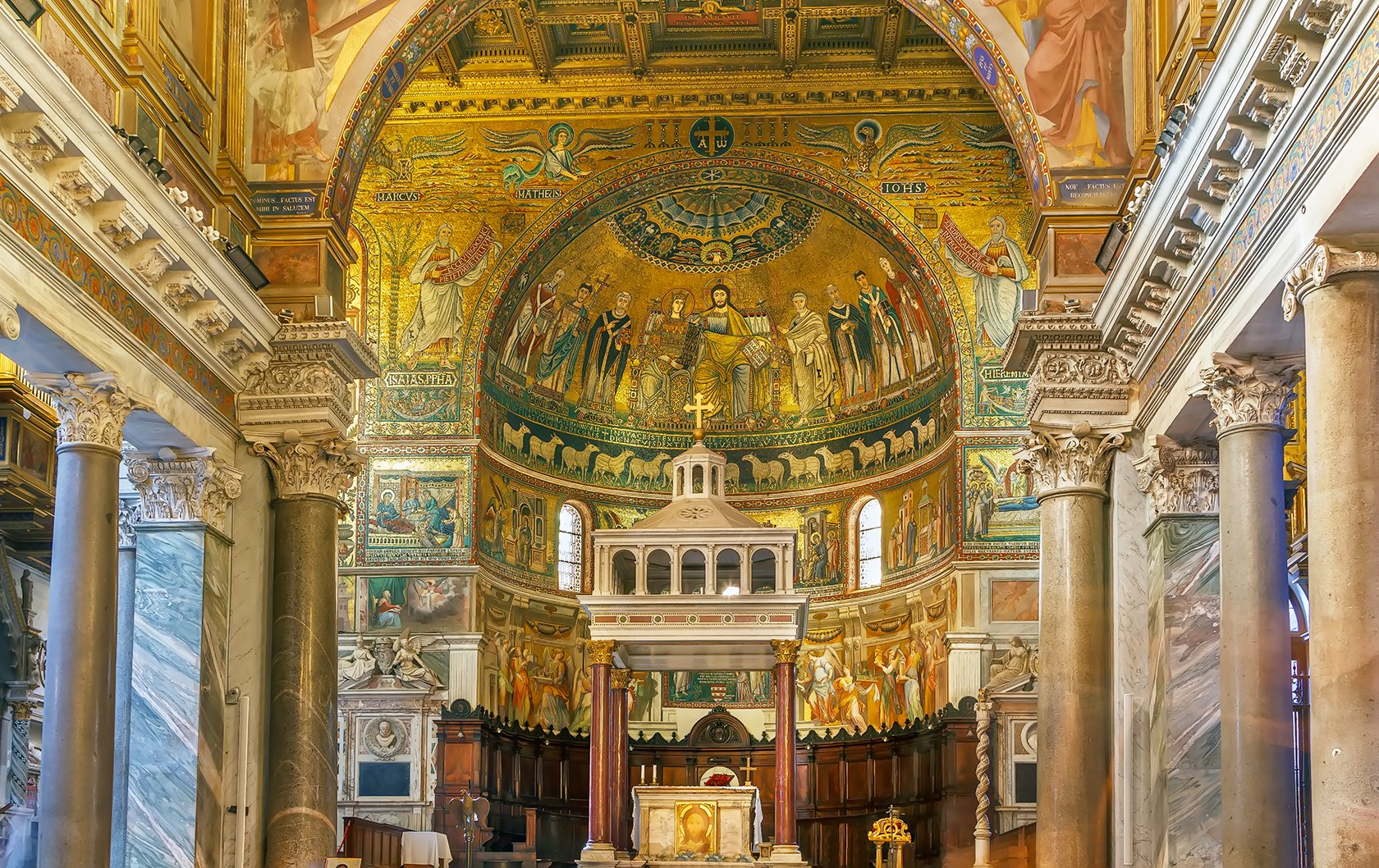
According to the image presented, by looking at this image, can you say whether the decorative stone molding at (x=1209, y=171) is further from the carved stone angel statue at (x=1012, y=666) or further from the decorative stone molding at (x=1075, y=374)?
the carved stone angel statue at (x=1012, y=666)

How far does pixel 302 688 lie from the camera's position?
59.8 ft

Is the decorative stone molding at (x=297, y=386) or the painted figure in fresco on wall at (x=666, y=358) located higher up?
the painted figure in fresco on wall at (x=666, y=358)

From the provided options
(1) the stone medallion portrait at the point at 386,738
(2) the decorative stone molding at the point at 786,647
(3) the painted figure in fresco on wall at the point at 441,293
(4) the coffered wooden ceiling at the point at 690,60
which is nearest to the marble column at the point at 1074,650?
(2) the decorative stone molding at the point at 786,647

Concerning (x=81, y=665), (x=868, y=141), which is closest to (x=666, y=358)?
(x=868, y=141)

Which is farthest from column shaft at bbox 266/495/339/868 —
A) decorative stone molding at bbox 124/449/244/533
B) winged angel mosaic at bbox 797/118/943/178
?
winged angel mosaic at bbox 797/118/943/178

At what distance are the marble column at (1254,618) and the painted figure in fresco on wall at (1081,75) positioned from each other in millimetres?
5194

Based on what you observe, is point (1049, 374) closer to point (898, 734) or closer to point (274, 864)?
point (274, 864)

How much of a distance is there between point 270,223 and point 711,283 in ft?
45.4

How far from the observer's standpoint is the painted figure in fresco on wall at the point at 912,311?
3020 centimetres

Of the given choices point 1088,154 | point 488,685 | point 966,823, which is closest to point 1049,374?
point 1088,154

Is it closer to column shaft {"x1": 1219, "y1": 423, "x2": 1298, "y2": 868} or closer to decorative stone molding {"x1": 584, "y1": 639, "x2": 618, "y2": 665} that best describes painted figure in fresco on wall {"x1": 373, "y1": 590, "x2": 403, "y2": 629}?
decorative stone molding {"x1": 584, "y1": 639, "x2": 618, "y2": 665}

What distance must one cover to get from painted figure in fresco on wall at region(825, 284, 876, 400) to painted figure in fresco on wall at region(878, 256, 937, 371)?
98 cm

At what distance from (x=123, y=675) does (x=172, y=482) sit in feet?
6.35

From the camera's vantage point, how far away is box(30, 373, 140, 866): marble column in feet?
46.5
